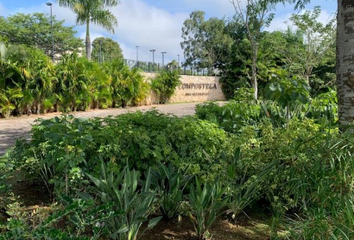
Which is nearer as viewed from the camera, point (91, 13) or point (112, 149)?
point (112, 149)

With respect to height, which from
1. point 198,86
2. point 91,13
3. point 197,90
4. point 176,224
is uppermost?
point 91,13

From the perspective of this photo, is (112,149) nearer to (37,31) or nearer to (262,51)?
(262,51)

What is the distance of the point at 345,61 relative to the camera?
2553 millimetres

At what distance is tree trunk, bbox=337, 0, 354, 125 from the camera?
251cm

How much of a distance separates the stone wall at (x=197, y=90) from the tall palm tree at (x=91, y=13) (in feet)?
13.0

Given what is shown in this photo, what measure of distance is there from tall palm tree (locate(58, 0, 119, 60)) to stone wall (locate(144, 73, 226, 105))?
3.97m

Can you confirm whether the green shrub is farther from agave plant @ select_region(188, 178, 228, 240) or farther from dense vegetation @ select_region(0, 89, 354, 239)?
agave plant @ select_region(188, 178, 228, 240)

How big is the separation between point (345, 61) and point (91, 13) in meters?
16.9

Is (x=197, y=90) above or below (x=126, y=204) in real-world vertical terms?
above

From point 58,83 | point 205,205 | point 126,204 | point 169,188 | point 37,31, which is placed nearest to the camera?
point 126,204

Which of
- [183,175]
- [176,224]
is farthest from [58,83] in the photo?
[176,224]

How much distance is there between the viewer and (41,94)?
34.9 feet

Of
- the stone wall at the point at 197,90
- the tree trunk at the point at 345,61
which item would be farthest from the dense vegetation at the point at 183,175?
the stone wall at the point at 197,90

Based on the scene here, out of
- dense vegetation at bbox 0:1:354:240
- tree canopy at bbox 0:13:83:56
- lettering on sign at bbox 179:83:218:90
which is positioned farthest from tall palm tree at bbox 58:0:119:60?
dense vegetation at bbox 0:1:354:240
